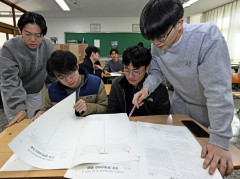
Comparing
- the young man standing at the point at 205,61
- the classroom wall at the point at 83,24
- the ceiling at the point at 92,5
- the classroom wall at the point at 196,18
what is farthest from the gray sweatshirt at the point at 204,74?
the classroom wall at the point at 196,18

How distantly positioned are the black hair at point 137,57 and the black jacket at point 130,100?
6.2 inches

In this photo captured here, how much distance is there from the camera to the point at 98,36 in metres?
7.24

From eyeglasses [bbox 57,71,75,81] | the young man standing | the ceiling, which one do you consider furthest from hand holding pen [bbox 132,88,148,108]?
the ceiling

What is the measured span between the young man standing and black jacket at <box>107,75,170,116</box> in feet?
1.23

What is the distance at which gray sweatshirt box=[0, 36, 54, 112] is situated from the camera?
1217 mm

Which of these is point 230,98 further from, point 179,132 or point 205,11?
point 205,11

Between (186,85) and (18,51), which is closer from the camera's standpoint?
(186,85)

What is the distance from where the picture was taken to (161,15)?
24.5 inches

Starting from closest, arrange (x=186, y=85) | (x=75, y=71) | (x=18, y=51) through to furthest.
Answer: (x=186, y=85) < (x=75, y=71) < (x=18, y=51)

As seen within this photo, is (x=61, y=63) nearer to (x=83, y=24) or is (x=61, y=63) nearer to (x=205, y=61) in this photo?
(x=205, y=61)

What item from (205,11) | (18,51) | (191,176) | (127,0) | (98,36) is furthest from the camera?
(98,36)

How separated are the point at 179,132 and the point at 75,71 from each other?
0.79 meters

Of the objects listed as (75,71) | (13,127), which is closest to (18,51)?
(75,71)

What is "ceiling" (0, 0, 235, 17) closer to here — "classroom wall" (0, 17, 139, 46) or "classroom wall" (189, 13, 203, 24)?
"classroom wall" (0, 17, 139, 46)
